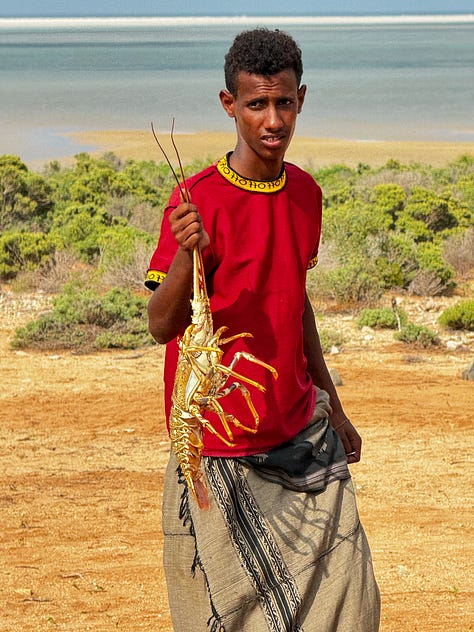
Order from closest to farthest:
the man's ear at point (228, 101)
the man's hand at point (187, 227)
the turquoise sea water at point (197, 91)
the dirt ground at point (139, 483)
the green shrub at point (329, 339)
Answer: the man's hand at point (187, 227), the man's ear at point (228, 101), the dirt ground at point (139, 483), the green shrub at point (329, 339), the turquoise sea water at point (197, 91)

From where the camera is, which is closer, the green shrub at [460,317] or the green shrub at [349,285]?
the green shrub at [460,317]

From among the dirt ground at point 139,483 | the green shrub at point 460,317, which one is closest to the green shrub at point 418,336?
the dirt ground at point 139,483

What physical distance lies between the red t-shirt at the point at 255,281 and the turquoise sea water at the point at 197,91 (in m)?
27.9

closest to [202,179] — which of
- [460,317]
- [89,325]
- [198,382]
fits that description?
[198,382]

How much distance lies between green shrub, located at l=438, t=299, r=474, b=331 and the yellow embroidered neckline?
7571 millimetres

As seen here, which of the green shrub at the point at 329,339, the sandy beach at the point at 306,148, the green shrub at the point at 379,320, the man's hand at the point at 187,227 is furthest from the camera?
the sandy beach at the point at 306,148

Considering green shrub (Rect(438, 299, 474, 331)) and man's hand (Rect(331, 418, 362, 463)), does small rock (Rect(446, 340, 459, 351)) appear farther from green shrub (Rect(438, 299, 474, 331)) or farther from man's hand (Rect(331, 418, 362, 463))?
man's hand (Rect(331, 418, 362, 463))

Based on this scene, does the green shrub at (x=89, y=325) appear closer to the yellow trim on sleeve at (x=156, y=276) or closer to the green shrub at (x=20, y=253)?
the green shrub at (x=20, y=253)

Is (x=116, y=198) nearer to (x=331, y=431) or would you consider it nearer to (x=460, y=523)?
(x=460, y=523)

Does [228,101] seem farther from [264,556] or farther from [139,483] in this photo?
[139,483]

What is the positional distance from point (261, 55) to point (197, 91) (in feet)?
175

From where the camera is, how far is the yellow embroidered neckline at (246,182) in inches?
116

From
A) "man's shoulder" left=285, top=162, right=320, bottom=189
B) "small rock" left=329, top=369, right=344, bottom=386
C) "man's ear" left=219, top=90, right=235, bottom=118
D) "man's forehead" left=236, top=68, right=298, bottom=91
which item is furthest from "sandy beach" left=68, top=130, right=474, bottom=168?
"man's forehead" left=236, top=68, right=298, bottom=91

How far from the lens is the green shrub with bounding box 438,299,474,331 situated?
33.9 feet
